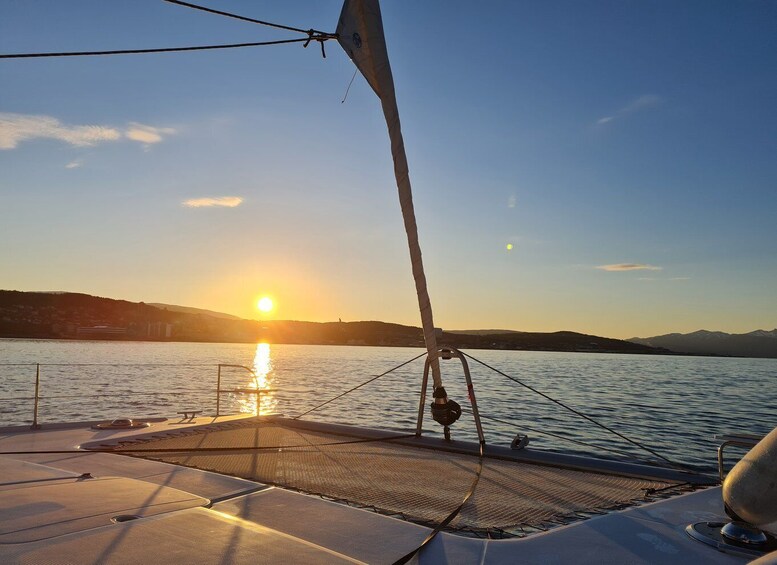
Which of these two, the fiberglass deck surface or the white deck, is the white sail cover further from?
the white deck

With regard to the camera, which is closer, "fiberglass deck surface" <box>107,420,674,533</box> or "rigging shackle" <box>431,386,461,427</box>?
"fiberglass deck surface" <box>107,420,674,533</box>

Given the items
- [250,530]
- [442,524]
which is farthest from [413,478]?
[250,530]

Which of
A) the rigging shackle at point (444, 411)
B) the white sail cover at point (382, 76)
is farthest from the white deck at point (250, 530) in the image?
the white sail cover at point (382, 76)

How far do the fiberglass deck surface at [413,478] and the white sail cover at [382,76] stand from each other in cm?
196

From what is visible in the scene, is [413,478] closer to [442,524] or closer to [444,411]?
[442,524]

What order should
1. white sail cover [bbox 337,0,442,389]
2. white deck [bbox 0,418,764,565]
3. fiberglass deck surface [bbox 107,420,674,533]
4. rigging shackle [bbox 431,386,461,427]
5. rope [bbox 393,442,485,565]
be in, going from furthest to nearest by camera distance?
rigging shackle [bbox 431,386,461,427] < white sail cover [bbox 337,0,442,389] < fiberglass deck surface [bbox 107,420,674,533] < rope [bbox 393,442,485,565] < white deck [bbox 0,418,764,565]

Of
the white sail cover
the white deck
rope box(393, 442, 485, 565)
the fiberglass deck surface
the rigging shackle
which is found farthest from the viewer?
the rigging shackle

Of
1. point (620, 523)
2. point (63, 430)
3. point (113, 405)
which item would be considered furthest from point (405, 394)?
point (620, 523)

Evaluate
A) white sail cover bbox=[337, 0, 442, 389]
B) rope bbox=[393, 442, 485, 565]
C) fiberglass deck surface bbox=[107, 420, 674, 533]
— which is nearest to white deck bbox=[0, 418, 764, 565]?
rope bbox=[393, 442, 485, 565]

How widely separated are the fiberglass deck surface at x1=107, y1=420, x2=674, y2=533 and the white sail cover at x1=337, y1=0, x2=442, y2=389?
196 centimetres

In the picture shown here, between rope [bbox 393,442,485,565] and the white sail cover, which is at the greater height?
the white sail cover

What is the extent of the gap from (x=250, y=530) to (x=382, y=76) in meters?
5.52

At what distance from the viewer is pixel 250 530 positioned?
4.19 metres

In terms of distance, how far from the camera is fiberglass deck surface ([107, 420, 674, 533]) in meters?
5.32
